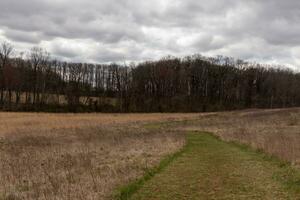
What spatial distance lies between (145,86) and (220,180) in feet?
327

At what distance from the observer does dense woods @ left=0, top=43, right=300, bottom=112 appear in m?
93.8

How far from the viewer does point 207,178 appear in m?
11.0

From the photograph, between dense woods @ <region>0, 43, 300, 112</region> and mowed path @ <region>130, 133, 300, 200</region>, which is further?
dense woods @ <region>0, 43, 300, 112</region>

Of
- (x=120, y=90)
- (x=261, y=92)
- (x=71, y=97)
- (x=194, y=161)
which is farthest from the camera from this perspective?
(x=261, y=92)

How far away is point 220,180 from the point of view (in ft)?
35.1

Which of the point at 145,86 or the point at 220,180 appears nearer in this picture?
the point at 220,180

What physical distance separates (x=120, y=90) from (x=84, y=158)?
9069 centimetres

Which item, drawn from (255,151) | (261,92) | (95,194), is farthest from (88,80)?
(95,194)

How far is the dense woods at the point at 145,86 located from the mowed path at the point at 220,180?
75.0m

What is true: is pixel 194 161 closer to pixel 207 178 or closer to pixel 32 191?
pixel 207 178

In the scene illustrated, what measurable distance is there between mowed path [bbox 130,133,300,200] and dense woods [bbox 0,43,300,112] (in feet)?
246

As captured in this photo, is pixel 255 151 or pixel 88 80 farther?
pixel 88 80

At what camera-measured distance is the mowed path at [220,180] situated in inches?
358

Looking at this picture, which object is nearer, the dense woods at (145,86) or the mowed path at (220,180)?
the mowed path at (220,180)
